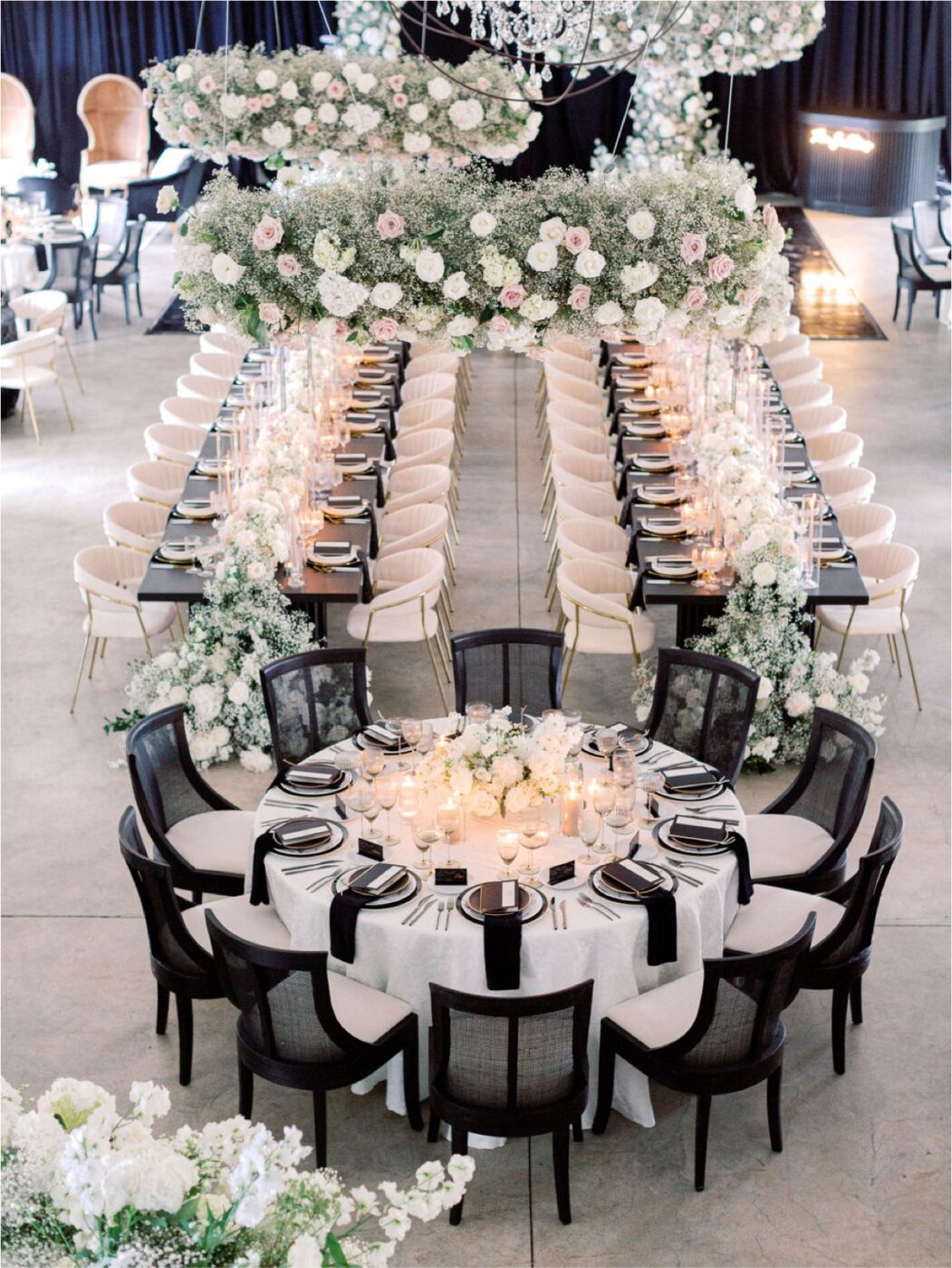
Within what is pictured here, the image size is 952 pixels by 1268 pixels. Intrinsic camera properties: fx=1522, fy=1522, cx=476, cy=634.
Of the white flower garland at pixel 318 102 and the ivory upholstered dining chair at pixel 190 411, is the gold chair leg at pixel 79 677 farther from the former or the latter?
the white flower garland at pixel 318 102

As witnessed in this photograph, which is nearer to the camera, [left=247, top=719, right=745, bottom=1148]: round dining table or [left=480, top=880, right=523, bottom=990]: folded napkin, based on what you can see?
[left=480, top=880, right=523, bottom=990]: folded napkin

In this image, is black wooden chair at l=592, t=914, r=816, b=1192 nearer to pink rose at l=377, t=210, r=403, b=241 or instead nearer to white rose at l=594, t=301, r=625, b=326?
white rose at l=594, t=301, r=625, b=326

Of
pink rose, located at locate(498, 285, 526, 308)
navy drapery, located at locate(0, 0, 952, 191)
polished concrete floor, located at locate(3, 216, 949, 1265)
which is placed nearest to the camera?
polished concrete floor, located at locate(3, 216, 949, 1265)

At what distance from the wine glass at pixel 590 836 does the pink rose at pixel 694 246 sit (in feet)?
7.49

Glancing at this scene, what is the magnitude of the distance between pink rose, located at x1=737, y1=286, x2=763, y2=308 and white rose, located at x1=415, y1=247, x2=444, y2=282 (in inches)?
49.2

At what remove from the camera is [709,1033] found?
492 centimetres

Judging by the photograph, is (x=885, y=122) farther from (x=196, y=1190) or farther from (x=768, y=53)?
(x=196, y=1190)

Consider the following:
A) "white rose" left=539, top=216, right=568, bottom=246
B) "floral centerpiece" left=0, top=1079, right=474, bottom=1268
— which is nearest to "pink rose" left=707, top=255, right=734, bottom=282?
"white rose" left=539, top=216, right=568, bottom=246

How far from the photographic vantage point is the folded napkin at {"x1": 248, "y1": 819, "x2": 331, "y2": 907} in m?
5.57

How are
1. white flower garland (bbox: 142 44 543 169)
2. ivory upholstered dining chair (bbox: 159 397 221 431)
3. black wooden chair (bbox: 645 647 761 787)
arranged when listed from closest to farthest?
black wooden chair (bbox: 645 647 761 787) < white flower garland (bbox: 142 44 543 169) < ivory upholstered dining chair (bbox: 159 397 221 431)

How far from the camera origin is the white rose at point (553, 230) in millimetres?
6105

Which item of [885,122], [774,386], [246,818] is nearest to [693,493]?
[774,386]

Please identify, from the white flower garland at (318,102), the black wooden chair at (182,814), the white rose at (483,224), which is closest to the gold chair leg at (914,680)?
the white rose at (483,224)

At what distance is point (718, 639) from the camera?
7.70 metres
